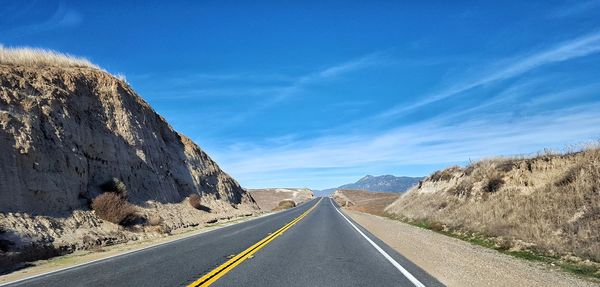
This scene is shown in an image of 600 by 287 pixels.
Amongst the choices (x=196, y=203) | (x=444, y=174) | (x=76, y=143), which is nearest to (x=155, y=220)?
(x=76, y=143)

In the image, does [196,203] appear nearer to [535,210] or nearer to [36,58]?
[36,58]

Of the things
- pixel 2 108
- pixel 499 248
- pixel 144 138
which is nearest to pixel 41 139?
pixel 2 108

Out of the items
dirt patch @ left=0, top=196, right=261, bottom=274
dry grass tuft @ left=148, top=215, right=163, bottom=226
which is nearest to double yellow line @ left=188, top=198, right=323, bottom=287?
dirt patch @ left=0, top=196, right=261, bottom=274

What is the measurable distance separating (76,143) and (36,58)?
321 inches

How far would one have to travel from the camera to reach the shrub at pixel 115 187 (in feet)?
88.9

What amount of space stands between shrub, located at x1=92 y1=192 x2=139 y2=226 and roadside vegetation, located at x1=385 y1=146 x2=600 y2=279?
16.4 m

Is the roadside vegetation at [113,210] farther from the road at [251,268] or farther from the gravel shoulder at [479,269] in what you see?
the gravel shoulder at [479,269]

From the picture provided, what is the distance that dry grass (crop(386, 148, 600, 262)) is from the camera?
13.8 m

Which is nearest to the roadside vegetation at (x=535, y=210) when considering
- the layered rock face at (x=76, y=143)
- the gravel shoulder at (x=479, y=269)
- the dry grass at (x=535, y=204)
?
the dry grass at (x=535, y=204)

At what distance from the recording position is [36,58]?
1195 inches

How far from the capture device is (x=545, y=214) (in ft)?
53.0

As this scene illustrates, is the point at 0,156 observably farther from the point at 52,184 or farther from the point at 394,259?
the point at 394,259

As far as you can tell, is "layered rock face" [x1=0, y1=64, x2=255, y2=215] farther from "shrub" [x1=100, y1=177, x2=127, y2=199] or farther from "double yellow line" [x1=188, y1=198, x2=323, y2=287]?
"double yellow line" [x1=188, y1=198, x2=323, y2=287]

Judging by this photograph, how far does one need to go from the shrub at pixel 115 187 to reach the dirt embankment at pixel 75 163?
0.19 meters
